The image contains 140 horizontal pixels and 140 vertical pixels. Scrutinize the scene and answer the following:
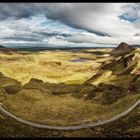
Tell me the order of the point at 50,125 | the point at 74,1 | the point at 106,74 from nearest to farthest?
the point at 74,1 < the point at 50,125 < the point at 106,74

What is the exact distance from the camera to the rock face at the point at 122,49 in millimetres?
42234

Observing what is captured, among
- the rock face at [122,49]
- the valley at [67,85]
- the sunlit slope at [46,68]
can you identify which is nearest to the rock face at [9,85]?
the valley at [67,85]

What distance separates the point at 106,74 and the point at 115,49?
11.3ft

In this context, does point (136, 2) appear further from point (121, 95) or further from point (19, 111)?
point (19, 111)

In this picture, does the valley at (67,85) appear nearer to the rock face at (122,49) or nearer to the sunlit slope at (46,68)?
the sunlit slope at (46,68)

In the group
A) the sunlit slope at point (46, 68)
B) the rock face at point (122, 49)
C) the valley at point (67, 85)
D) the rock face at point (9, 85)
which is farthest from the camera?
the sunlit slope at point (46, 68)

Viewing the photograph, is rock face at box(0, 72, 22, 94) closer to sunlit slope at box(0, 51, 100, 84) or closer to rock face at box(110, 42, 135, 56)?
sunlit slope at box(0, 51, 100, 84)

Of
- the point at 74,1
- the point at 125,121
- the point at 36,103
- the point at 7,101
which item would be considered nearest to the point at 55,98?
the point at 36,103

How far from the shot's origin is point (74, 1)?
36.8 metres

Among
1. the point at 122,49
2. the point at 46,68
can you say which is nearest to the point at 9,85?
the point at 46,68

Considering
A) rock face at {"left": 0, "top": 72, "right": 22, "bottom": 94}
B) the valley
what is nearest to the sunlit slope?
the valley

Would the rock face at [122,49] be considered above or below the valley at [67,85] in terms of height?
above

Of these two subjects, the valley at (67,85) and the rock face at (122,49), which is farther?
the rock face at (122,49)

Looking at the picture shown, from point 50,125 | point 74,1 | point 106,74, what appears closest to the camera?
point 74,1
